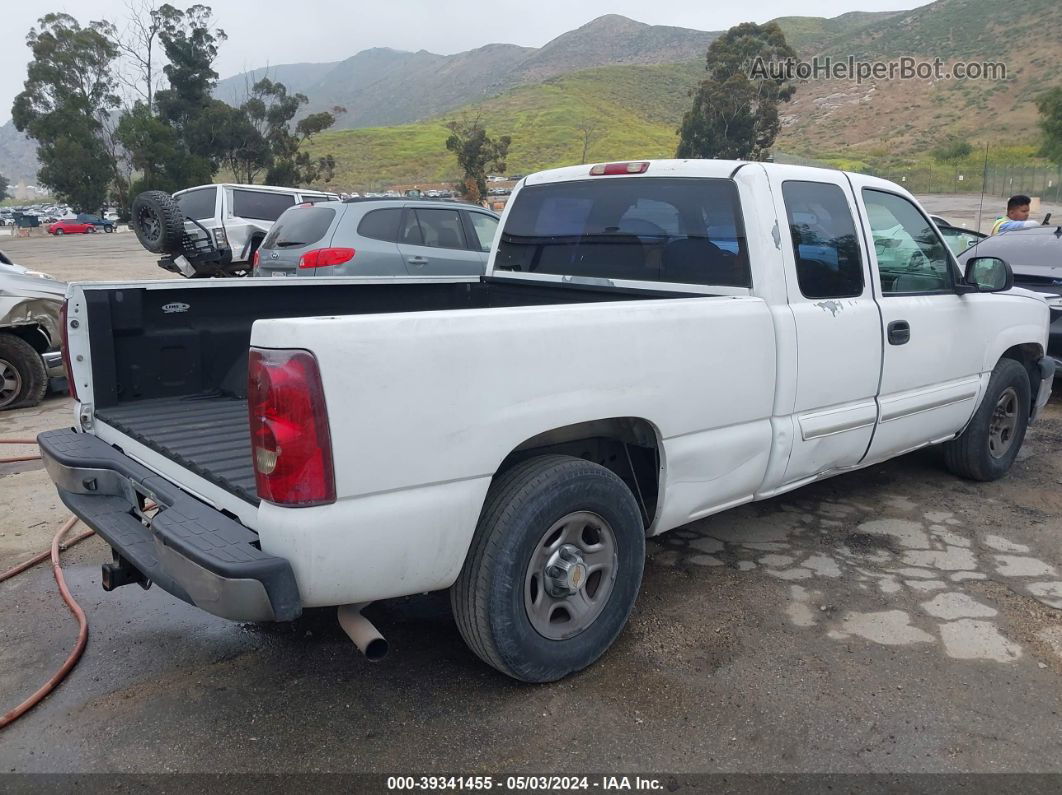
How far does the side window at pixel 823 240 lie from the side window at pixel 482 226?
6124 millimetres

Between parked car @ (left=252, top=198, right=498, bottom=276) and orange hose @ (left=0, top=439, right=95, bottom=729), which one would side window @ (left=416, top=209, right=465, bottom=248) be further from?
orange hose @ (left=0, top=439, right=95, bottom=729)

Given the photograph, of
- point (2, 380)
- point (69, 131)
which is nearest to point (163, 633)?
point (2, 380)

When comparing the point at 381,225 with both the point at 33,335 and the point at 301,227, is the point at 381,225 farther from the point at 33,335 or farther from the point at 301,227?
the point at 33,335

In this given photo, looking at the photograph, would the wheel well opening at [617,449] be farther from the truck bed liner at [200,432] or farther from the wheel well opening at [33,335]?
the wheel well opening at [33,335]

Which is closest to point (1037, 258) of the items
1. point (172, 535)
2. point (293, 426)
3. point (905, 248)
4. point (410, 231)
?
point (905, 248)

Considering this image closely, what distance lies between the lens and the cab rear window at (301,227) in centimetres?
899

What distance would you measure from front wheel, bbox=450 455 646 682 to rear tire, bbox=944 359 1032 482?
2.91 m

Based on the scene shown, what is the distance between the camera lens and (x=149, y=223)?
8812mm

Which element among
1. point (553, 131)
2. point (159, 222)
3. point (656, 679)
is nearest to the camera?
point (656, 679)

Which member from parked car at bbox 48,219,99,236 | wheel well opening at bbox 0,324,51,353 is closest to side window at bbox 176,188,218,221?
wheel well opening at bbox 0,324,51,353

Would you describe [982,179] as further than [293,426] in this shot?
Yes

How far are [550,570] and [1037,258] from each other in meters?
7.00

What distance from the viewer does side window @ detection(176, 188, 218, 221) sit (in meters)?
13.2

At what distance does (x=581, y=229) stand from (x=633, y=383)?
1.47 m
